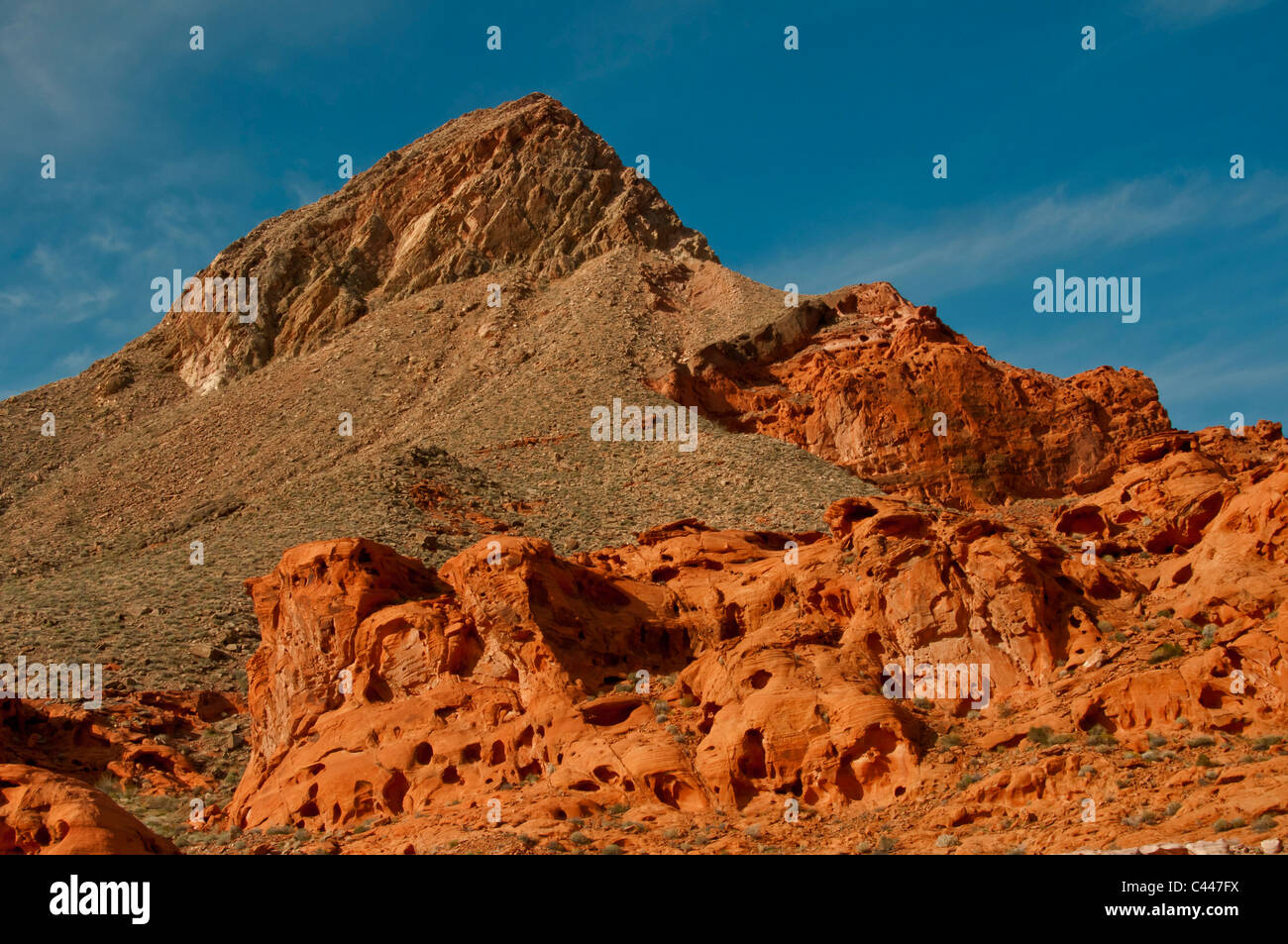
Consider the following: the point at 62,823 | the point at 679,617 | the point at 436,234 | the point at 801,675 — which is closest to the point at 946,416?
the point at 679,617

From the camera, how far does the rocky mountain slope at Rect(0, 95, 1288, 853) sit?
18156 mm

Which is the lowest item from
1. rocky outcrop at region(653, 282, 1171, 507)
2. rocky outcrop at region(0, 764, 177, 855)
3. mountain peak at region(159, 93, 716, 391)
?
rocky outcrop at region(0, 764, 177, 855)

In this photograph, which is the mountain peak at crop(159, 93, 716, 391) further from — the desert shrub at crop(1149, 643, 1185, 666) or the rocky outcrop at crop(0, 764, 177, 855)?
the rocky outcrop at crop(0, 764, 177, 855)

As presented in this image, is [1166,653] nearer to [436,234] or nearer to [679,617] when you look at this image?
[679,617]

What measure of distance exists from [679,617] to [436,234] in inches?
2509

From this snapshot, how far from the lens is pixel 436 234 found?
8519 centimetres

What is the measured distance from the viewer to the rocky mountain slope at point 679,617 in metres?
18.2

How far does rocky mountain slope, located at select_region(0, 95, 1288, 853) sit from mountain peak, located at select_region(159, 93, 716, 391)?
751 inches

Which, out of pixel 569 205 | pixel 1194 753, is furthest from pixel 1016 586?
pixel 569 205

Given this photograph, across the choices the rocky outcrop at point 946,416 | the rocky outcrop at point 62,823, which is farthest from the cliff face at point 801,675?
the rocky outcrop at point 946,416

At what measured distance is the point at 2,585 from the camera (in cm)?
4491

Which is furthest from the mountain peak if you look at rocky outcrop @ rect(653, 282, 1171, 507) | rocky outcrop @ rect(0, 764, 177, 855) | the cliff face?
rocky outcrop @ rect(0, 764, 177, 855)

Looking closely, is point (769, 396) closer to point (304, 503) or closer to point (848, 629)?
point (304, 503)
